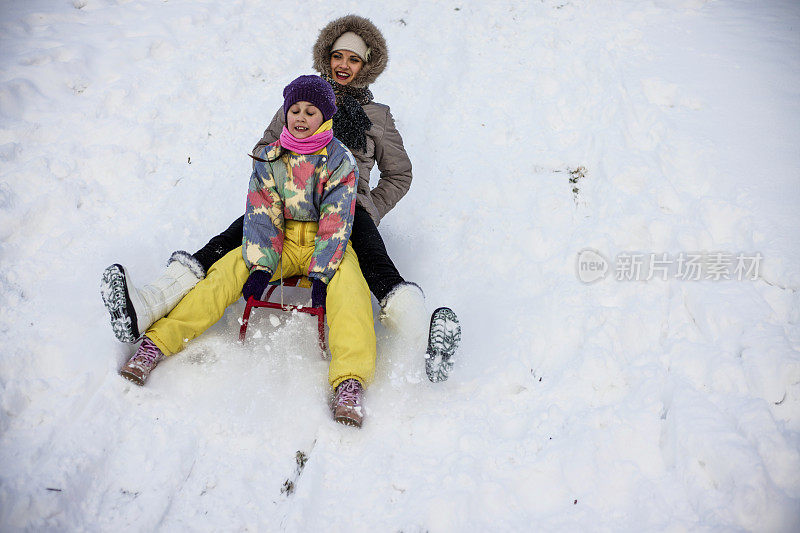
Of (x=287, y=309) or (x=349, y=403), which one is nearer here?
(x=349, y=403)

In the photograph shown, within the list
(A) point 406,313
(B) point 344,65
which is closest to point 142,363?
(A) point 406,313

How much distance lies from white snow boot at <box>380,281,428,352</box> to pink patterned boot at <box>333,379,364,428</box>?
304mm

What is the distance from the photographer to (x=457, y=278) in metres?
2.71

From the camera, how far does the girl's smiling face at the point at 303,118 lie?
6.91 feet

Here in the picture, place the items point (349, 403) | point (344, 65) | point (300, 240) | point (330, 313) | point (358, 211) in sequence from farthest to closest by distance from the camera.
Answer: point (344, 65), point (358, 211), point (300, 240), point (330, 313), point (349, 403)

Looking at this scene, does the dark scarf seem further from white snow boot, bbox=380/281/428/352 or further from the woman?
white snow boot, bbox=380/281/428/352

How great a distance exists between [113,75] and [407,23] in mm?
2646

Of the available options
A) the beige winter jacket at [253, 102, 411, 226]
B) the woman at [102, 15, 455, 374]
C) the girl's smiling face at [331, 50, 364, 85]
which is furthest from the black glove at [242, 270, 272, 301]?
the girl's smiling face at [331, 50, 364, 85]

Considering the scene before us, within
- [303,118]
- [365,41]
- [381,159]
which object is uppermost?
[365,41]

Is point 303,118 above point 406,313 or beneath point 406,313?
above

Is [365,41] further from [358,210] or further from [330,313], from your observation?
[330,313]

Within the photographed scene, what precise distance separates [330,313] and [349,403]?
38 cm

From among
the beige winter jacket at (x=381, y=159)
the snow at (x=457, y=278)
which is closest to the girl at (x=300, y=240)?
the snow at (x=457, y=278)

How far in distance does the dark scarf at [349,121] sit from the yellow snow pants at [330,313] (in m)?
0.53
